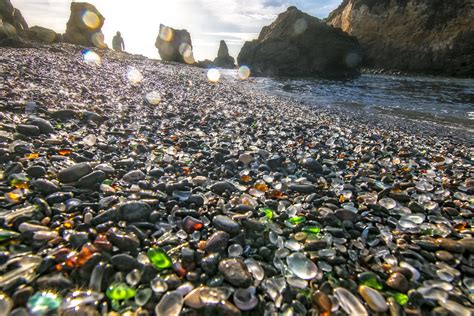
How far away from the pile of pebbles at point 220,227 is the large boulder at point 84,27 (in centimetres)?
4169

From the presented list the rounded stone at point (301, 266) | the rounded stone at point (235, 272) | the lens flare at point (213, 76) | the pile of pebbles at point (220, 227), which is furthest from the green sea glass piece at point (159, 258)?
the lens flare at point (213, 76)

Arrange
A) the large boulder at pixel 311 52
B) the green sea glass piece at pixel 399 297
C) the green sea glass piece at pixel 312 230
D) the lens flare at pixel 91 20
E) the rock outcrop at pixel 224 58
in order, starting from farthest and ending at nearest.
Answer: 1. the rock outcrop at pixel 224 58
2. the lens flare at pixel 91 20
3. the large boulder at pixel 311 52
4. the green sea glass piece at pixel 312 230
5. the green sea glass piece at pixel 399 297

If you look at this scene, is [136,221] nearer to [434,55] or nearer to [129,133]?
[129,133]

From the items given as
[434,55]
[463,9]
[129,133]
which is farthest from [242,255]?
[463,9]

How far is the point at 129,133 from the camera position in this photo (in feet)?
14.7

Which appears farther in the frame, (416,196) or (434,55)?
(434,55)

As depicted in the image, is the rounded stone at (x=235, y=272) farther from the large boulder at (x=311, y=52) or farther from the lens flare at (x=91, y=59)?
the large boulder at (x=311, y=52)

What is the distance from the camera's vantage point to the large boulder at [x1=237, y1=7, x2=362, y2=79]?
1371 inches

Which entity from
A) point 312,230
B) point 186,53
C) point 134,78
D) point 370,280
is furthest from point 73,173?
point 186,53

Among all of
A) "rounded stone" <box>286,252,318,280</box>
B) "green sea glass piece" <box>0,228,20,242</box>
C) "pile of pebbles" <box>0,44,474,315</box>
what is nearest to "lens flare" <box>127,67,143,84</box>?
"pile of pebbles" <box>0,44,474,315</box>

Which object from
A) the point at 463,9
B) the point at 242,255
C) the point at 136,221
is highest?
the point at 463,9

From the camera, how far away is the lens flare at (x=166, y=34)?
51497mm

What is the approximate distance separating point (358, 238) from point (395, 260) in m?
0.31

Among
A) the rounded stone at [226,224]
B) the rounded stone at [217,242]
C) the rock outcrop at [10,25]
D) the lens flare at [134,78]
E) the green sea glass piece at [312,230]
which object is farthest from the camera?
the rock outcrop at [10,25]
